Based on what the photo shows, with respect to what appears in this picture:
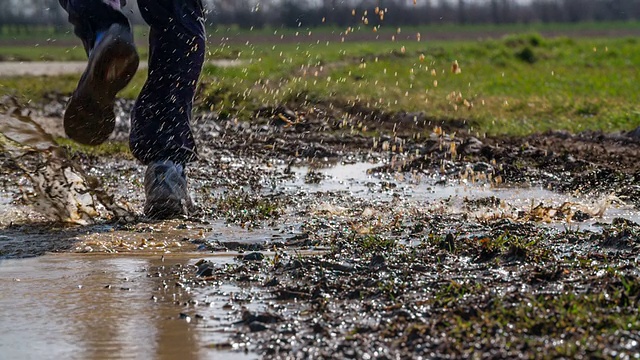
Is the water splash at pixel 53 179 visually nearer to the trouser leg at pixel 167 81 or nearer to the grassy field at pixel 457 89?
the trouser leg at pixel 167 81

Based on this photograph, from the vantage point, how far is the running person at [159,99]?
16.9 ft

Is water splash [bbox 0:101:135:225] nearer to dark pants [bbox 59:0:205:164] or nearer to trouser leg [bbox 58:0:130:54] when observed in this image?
dark pants [bbox 59:0:205:164]

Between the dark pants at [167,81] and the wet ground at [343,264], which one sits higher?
the dark pants at [167,81]

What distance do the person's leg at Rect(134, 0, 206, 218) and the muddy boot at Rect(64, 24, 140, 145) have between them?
0.65 feet

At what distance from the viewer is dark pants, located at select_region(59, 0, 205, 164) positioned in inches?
210

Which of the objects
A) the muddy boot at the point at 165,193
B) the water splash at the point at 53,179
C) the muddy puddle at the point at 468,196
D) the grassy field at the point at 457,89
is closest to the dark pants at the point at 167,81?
the muddy boot at the point at 165,193

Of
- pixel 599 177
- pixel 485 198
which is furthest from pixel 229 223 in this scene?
pixel 599 177

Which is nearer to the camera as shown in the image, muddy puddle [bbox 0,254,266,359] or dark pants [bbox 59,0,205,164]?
muddy puddle [bbox 0,254,266,359]

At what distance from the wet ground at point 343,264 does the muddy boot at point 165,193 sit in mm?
87

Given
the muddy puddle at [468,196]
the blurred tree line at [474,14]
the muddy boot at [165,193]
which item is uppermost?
the muddy boot at [165,193]

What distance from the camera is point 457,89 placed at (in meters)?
15.5

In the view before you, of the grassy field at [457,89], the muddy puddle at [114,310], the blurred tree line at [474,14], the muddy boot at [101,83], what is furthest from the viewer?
the blurred tree line at [474,14]

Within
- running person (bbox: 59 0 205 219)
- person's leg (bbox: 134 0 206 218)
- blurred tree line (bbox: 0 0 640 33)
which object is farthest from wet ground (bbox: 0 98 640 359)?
blurred tree line (bbox: 0 0 640 33)

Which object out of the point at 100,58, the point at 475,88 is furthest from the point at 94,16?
the point at 475,88
